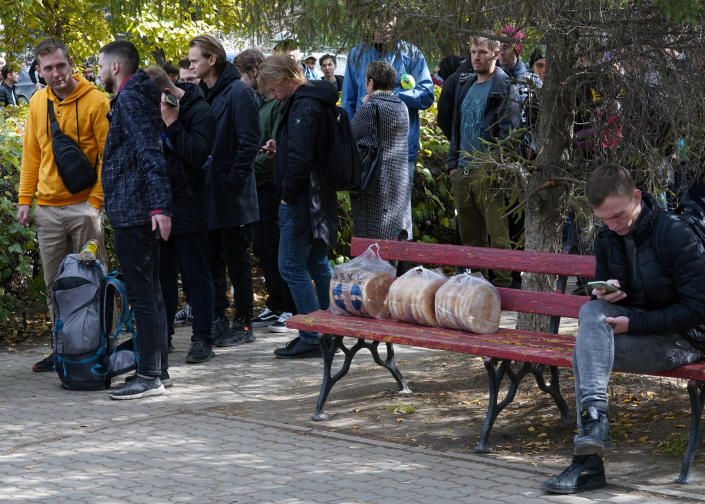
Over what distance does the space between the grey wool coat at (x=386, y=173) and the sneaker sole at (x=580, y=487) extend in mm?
3684

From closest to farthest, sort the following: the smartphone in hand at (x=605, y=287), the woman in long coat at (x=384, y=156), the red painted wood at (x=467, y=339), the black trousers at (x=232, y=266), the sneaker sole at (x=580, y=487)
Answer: the sneaker sole at (x=580, y=487) → the smartphone in hand at (x=605, y=287) → the red painted wood at (x=467, y=339) → the woman in long coat at (x=384, y=156) → the black trousers at (x=232, y=266)

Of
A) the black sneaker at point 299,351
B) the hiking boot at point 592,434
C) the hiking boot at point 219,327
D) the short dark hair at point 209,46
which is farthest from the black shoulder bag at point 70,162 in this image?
the hiking boot at point 592,434

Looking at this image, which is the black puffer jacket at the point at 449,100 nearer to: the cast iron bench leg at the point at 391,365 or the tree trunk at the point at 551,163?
the tree trunk at the point at 551,163

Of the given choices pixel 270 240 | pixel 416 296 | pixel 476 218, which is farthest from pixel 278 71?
pixel 476 218

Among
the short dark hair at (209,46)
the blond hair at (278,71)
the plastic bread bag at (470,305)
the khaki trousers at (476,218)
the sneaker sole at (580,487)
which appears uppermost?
the short dark hair at (209,46)

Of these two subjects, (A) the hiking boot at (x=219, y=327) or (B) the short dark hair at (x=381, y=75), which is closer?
(B) the short dark hair at (x=381, y=75)

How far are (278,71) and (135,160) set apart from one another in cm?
124

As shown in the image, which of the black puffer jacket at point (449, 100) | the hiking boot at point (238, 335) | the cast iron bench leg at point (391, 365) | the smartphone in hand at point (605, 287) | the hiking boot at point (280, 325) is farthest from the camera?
the black puffer jacket at point (449, 100)

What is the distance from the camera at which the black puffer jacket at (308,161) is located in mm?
6844

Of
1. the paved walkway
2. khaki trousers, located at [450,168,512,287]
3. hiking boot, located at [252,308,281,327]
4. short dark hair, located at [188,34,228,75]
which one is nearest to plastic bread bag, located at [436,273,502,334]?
the paved walkway

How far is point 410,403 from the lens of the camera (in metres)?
6.07

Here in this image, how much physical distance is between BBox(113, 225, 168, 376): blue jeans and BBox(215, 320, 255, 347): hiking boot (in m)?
Answer: 1.39

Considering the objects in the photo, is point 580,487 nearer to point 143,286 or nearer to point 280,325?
point 143,286

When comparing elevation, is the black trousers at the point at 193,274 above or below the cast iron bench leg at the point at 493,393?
above
